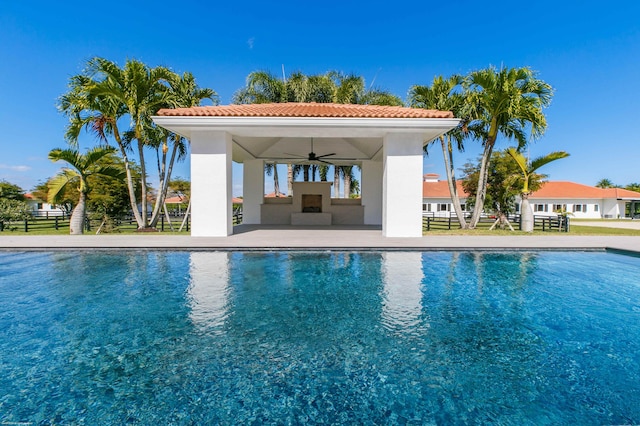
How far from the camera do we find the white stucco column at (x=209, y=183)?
11.3 meters

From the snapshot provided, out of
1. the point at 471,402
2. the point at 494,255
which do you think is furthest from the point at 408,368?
the point at 494,255

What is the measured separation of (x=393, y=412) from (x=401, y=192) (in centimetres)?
967

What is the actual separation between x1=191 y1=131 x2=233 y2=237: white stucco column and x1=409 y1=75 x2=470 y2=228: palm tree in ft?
34.6

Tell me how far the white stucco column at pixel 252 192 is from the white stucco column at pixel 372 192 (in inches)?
238

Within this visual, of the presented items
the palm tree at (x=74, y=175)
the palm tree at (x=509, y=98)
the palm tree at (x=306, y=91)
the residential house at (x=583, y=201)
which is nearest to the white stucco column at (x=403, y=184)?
the palm tree at (x=509, y=98)

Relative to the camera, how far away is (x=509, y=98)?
13.7 meters

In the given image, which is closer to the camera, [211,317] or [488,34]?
[211,317]

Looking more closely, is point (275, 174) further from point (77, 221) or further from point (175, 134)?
point (77, 221)

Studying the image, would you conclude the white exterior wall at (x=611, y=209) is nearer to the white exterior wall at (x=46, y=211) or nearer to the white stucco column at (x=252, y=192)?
the white stucco column at (x=252, y=192)

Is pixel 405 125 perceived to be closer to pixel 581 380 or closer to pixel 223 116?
pixel 223 116

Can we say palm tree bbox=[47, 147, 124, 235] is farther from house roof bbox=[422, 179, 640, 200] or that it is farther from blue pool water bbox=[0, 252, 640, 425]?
house roof bbox=[422, 179, 640, 200]

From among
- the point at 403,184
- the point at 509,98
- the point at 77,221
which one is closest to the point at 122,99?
the point at 77,221

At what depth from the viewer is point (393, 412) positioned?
245cm

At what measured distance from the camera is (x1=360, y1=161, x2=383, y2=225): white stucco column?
59.9 ft
